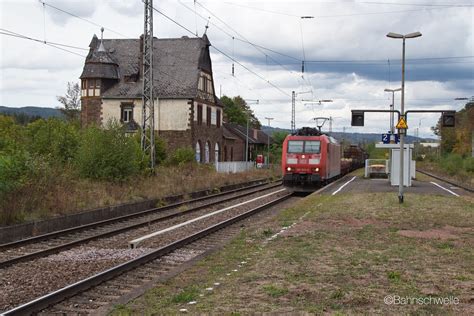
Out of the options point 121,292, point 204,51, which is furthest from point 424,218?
point 204,51

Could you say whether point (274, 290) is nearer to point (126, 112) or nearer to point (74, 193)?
point (74, 193)

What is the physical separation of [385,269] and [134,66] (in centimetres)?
4614

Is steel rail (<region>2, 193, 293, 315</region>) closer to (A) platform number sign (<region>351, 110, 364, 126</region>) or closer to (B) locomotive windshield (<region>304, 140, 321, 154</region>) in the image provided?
(A) platform number sign (<region>351, 110, 364, 126</region>)

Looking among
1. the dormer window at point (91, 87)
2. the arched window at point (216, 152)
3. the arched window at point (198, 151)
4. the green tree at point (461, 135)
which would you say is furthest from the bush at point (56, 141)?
the green tree at point (461, 135)

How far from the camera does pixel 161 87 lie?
51656 mm

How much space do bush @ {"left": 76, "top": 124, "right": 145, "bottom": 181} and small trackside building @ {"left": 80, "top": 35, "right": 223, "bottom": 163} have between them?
25167 mm

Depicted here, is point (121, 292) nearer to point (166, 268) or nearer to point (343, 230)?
point (166, 268)

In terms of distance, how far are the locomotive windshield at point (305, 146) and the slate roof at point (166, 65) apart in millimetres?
20732

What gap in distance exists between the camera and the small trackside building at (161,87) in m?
51.0

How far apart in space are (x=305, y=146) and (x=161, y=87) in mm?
23435

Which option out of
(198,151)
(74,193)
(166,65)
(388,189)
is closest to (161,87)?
(166,65)

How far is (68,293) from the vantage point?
8.46 meters

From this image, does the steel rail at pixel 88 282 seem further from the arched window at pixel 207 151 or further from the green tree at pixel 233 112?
the green tree at pixel 233 112

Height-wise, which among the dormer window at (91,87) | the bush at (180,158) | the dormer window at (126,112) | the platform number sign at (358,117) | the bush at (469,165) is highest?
the dormer window at (91,87)
